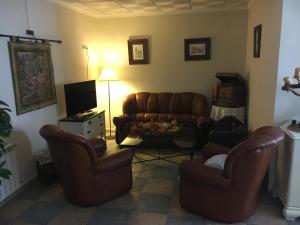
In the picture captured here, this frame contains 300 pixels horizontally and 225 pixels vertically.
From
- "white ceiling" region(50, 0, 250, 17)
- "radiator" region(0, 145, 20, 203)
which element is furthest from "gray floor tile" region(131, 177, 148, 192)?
"white ceiling" region(50, 0, 250, 17)

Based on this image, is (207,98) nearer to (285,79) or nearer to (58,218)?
(285,79)

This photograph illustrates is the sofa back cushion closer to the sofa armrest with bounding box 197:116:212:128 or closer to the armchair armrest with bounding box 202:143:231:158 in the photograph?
the sofa armrest with bounding box 197:116:212:128

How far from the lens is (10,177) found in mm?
3002

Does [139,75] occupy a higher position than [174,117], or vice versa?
[139,75]

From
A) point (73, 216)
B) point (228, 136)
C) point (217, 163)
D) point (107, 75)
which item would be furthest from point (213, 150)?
point (107, 75)

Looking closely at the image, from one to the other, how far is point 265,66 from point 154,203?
217cm

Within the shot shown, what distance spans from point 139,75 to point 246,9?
241cm

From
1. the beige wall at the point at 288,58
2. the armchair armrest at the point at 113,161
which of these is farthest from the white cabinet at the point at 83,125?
the beige wall at the point at 288,58

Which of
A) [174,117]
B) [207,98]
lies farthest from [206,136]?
[207,98]

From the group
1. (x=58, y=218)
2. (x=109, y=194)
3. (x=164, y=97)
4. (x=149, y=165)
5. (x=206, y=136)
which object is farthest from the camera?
(x=164, y=97)

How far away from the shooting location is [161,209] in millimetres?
2771

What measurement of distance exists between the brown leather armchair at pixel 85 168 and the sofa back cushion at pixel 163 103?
84.9 inches

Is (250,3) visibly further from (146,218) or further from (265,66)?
(146,218)

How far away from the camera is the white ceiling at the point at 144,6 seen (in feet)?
13.5
